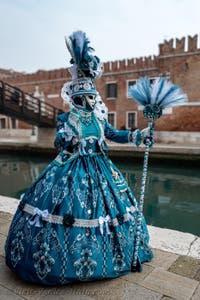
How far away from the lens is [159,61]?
15.3 m

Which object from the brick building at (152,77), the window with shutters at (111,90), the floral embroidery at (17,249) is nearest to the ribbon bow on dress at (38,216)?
the floral embroidery at (17,249)

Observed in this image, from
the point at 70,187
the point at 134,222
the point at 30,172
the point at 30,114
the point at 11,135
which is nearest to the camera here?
the point at 70,187

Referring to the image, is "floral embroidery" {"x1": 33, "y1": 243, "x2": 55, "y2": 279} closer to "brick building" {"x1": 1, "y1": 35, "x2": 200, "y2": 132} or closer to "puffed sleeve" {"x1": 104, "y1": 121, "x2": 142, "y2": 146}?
"puffed sleeve" {"x1": 104, "y1": 121, "x2": 142, "y2": 146}

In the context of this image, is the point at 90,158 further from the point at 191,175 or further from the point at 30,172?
the point at 30,172

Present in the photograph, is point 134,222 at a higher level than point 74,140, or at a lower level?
lower

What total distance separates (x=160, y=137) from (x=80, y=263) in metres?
14.1

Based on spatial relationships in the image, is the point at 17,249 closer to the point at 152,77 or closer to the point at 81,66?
the point at 81,66

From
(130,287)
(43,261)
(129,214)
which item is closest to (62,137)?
(129,214)

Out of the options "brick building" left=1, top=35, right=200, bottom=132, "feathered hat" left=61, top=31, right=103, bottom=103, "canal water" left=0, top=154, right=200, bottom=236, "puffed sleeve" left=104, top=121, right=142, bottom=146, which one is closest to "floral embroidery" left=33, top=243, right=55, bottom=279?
"puffed sleeve" left=104, top=121, right=142, bottom=146

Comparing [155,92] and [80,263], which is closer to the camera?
[80,263]

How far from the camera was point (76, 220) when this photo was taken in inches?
66.1

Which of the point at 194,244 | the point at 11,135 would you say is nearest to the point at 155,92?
the point at 194,244

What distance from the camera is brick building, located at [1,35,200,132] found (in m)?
14.5

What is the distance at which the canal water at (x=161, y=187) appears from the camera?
15.5ft
